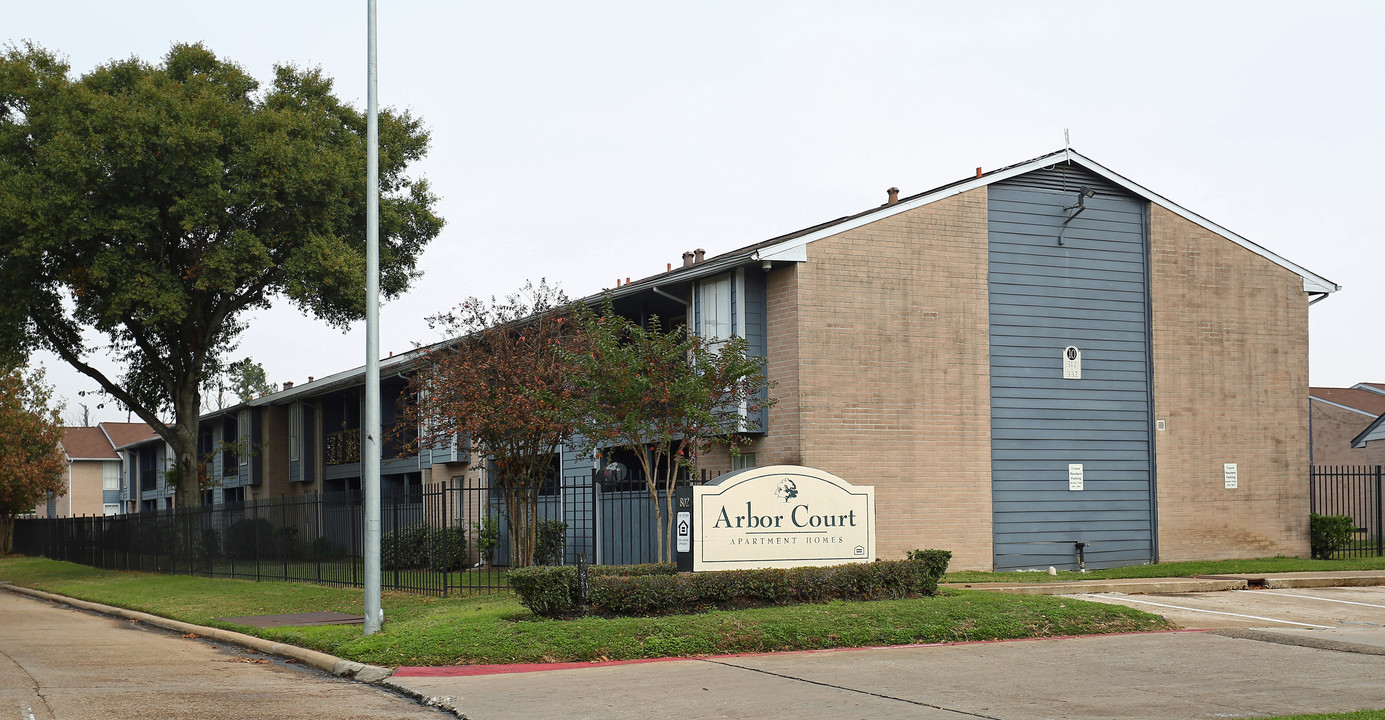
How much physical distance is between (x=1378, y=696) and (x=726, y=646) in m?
6.20

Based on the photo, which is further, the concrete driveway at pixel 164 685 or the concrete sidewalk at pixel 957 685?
the concrete driveway at pixel 164 685

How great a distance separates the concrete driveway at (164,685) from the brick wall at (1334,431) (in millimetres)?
44243

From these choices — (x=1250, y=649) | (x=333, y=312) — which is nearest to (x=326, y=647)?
(x=1250, y=649)

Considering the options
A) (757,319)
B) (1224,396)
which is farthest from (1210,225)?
(757,319)

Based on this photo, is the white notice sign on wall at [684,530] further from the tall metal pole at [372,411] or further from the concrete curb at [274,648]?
the concrete curb at [274,648]

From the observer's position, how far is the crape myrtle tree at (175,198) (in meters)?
29.1

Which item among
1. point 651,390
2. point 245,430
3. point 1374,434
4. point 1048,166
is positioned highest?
point 1048,166

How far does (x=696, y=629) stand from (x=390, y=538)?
19082mm

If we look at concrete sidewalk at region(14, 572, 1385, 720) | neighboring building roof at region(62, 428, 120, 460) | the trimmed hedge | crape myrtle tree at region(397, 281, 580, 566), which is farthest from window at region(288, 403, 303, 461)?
neighboring building roof at region(62, 428, 120, 460)

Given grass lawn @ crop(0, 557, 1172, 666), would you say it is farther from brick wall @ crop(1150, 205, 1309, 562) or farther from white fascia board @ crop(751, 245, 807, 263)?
brick wall @ crop(1150, 205, 1309, 562)

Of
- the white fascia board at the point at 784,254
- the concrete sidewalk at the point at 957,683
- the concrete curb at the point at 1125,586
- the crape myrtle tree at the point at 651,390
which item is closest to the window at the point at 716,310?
the white fascia board at the point at 784,254

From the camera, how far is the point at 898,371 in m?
22.5

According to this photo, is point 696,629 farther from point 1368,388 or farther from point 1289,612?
point 1368,388

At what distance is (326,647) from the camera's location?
14398mm
